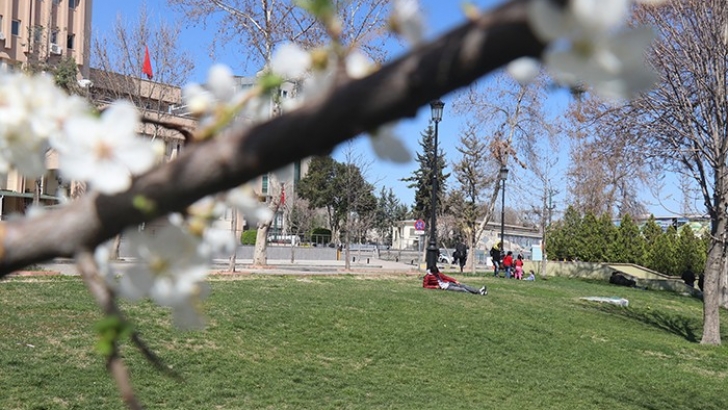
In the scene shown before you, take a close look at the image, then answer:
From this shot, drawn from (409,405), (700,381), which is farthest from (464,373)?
(700,381)

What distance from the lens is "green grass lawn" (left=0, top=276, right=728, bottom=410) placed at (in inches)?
258

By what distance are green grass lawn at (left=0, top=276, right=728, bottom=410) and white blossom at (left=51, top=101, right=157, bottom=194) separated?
5770mm

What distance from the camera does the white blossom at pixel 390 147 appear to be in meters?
0.68

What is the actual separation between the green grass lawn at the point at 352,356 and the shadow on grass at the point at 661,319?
299 mm

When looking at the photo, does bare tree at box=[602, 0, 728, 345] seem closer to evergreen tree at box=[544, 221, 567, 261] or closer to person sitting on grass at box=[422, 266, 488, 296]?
person sitting on grass at box=[422, 266, 488, 296]

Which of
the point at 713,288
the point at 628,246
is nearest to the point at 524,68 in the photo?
the point at 713,288

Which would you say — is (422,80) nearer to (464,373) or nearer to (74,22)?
(464,373)

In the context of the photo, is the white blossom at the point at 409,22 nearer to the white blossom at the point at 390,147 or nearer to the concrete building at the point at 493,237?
the white blossom at the point at 390,147

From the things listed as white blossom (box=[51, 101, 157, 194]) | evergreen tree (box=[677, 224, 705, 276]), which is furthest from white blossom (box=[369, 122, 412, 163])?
evergreen tree (box=[677, 224, 705, 276])

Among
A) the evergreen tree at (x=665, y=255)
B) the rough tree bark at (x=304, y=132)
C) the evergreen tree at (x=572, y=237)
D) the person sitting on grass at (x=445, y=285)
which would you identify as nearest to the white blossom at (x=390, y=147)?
the rough tree bark at (x=304, y=132)

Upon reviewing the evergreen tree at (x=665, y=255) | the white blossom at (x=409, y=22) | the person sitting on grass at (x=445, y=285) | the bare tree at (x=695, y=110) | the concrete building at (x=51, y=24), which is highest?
the concrete building at (x=51, y=24)

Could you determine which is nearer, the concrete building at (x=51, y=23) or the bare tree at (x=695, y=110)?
the bare tree at (x=695, y=110)

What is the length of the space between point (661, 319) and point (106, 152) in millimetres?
16389

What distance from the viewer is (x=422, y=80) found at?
537mm
